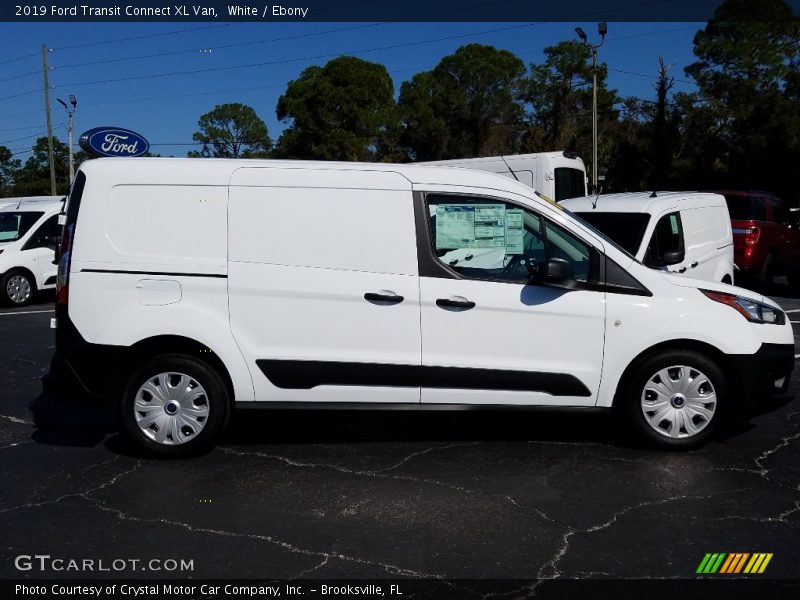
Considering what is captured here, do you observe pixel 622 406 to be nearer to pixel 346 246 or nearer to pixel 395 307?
pixel 395 307

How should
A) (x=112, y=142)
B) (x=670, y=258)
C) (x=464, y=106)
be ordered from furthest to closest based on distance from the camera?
1. (x=464, y=106)
2. (x=670, y=258)
3. (x=112, y=142)

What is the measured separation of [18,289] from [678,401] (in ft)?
40.7

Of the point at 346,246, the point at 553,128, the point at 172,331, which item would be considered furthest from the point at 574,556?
the point at 553,128

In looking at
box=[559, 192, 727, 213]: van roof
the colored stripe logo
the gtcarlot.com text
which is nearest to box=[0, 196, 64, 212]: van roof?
box=[559, 192, 727, 213]: van roof

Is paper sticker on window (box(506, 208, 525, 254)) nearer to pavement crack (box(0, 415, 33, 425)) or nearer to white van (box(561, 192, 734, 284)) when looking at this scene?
white van (box(561, 192, 734, 284))

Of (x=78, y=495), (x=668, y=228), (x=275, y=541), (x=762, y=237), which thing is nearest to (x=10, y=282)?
(x=668, y=228)

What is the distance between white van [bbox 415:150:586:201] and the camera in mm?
18344

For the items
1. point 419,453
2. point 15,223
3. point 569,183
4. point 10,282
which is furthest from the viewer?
point 569,183

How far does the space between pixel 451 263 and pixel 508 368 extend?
2.48 feet

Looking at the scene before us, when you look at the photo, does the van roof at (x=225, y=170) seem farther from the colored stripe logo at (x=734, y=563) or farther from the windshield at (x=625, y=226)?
the windshield at (x=625, y=226)

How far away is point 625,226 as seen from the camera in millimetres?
9156

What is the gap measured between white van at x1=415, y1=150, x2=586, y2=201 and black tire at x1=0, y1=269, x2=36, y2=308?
841 cm

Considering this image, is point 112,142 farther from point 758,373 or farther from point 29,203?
point 29,203

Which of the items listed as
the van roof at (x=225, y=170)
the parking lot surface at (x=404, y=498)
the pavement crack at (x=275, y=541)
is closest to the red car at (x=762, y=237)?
the parking lot surface at (x=404, y=498)
